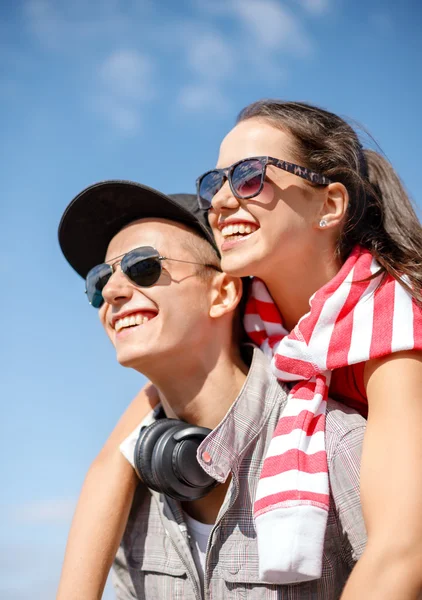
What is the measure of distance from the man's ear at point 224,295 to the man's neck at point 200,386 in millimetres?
202

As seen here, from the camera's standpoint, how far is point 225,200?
142 inches

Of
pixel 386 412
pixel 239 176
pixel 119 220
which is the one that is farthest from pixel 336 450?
pixel 119 220

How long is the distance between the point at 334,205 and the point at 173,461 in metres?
1.43

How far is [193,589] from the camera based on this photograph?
3523 mm

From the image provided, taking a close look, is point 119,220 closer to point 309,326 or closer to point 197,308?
point 197,308

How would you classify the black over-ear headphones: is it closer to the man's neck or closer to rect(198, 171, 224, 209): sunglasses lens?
the man's neck

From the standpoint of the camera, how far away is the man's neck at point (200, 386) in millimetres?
3826

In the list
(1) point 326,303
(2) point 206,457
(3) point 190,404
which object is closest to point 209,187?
(1) point 326,303

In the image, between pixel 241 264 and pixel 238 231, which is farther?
pixel 238 231

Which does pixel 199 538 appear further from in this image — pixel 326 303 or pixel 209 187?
pixel 209 187

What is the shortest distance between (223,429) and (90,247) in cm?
146

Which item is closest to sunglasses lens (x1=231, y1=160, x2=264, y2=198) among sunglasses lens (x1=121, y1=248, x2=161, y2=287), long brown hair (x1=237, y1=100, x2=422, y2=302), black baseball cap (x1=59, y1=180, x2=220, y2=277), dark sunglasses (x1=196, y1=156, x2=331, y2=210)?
dark sunglasses (x1=196, y1=156, x2=331, y2=210)

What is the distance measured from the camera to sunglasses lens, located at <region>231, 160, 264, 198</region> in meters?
3.49

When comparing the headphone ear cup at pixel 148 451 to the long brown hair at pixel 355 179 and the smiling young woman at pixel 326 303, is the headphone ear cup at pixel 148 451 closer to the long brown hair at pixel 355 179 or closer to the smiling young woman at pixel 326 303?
the smiling young woman at pixel 326 303
